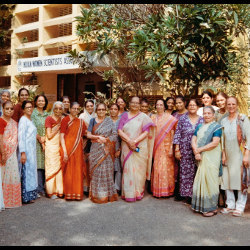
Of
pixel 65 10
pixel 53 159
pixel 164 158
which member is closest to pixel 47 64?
pixel 65 10

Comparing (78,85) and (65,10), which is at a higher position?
(65,10)

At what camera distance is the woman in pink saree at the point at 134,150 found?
4.90 metres

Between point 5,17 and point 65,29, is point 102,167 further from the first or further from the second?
point 5,17

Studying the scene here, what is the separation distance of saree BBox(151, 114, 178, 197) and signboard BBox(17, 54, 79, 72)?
226 inches

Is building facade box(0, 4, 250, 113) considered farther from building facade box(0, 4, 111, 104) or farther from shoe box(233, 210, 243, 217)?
shoe box(233, 210, 243, 217)

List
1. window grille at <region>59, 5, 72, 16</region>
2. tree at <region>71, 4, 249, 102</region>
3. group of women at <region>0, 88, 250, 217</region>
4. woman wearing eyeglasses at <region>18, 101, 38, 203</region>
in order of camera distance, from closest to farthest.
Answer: group of women at <region>0, 88, 250, 217</region> < woman wearing eyeglasses at <region>18, 101, 38, 203</region> < tree at <region>71, 4, 249, 102</region> < window grille at <region>59, 5, 72, 16</region>

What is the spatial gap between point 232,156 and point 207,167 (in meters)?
0.45

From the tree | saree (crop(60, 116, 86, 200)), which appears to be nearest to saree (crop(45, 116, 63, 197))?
saree (crop(60, 116, 86, 200))

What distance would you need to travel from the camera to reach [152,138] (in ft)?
17.0

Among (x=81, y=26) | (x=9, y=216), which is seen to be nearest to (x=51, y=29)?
(x=81, y=26)

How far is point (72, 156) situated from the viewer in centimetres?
495

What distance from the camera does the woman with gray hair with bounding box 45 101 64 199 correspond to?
504cm
